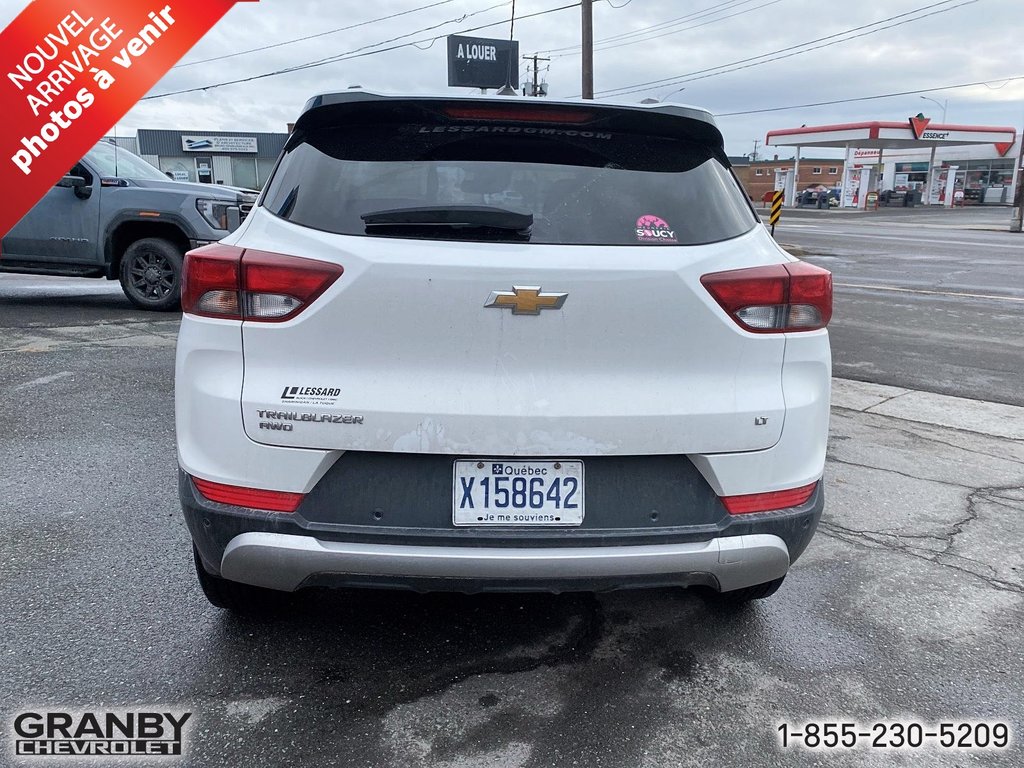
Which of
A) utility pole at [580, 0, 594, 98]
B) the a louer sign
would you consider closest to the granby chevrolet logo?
utility pole at [580, 0, 594, 98]

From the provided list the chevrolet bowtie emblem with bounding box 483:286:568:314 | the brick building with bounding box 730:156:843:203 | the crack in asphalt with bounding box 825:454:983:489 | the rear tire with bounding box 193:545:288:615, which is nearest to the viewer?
the chevrolet bowtie emblem with bounding box 483:286:568:314

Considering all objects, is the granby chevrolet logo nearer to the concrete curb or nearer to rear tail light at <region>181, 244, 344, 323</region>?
rear tail light at <region>181, 244, 344, 323</region>

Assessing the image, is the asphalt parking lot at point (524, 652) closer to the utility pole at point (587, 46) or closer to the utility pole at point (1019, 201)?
the utility pole at point (587, 46)

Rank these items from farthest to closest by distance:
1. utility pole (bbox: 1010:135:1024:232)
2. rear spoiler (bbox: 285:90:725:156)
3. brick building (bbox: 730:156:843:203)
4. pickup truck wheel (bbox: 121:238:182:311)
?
brick building (bbox: 730:156:843:203), utility pole (bbox: 1010:135:1024:232), pickup truck wheel (bbox: 121:238:182:311), rear spoiler (bbox: 285:90:725:156)

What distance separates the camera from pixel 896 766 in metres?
2.29

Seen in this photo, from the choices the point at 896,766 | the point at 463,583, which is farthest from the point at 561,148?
the point at 896,766

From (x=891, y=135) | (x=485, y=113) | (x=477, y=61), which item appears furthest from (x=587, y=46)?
(x=891, y=135)

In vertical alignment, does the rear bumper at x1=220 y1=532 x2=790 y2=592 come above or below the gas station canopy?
below

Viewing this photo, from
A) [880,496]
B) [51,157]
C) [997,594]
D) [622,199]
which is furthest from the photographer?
[51,157]

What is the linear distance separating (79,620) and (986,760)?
119 inches

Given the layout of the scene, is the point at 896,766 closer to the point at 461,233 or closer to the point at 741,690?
the point at 741,690

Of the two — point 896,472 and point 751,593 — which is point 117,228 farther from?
point 751,593

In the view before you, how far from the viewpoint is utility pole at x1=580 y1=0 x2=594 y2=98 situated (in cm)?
2452

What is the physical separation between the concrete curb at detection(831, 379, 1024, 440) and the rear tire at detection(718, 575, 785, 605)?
3451mm
